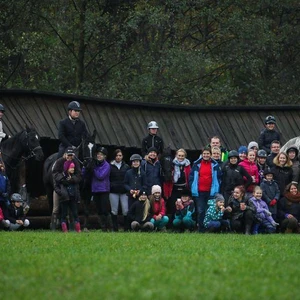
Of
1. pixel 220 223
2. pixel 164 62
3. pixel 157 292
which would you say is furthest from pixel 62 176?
pixel 164 62

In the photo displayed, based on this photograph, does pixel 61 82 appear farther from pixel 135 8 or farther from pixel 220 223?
pixel 220 223

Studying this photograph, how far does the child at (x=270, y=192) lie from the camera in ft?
72.8

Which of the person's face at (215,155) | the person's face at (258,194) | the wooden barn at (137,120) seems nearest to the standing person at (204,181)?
the person's face at (215,155)

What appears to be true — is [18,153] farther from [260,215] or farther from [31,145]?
[260,215]

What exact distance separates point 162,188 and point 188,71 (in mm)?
16572

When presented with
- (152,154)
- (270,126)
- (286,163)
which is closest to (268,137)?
(270,126)

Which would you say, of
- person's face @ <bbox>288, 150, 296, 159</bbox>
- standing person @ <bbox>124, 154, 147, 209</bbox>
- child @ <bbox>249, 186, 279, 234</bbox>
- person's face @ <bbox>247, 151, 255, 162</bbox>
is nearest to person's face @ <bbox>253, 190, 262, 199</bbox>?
child @ <bbox>249, 186, 279, 234</bbox>

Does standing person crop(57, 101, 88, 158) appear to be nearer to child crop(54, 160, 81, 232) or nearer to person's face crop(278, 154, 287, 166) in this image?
child crop(54, 160, 81, 232)

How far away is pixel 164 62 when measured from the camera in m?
39.2

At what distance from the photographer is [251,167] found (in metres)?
22.8

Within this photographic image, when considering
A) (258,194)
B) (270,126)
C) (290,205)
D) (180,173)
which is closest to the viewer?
(258,194)

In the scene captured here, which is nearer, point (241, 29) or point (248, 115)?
point (248, 115)

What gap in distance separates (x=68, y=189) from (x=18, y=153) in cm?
210

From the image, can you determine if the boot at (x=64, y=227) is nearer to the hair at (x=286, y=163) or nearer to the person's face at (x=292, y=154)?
the hair at (x=286, y=163)
